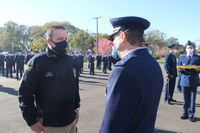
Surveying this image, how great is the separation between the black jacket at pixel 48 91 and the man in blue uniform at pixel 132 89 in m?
1.43

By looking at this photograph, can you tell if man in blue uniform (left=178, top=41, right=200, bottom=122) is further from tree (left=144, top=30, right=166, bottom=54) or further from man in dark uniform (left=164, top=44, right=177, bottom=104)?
tree (left=144, top=30, right=166, bottom=54)

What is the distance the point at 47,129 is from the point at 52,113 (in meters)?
0.20

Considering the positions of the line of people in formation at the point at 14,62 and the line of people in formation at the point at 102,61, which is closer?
the line of people in formation at the point at 14,62

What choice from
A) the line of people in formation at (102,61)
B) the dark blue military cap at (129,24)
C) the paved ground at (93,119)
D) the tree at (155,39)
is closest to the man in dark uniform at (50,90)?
the dark blue military cap at (129,24)

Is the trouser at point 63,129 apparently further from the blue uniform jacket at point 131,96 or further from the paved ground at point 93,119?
the paved ground at point 93,119

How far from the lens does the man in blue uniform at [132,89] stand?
1.79 meters

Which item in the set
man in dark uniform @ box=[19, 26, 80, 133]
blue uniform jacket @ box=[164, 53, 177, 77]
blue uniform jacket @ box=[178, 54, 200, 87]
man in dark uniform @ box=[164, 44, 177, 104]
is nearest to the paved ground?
man in dark uniform @ box=[164, 44, 177, 104]

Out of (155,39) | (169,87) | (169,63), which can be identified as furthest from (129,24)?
(155,39)

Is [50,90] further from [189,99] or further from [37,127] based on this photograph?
[189,99]

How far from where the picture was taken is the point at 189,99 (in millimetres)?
7980

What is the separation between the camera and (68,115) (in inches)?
135

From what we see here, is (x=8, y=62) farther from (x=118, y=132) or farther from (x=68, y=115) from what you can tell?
(x=118, y=132)

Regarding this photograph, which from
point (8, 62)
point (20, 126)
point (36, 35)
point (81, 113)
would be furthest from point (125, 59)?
point (36, 35)

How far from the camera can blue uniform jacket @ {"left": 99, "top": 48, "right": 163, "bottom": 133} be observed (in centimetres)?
179
